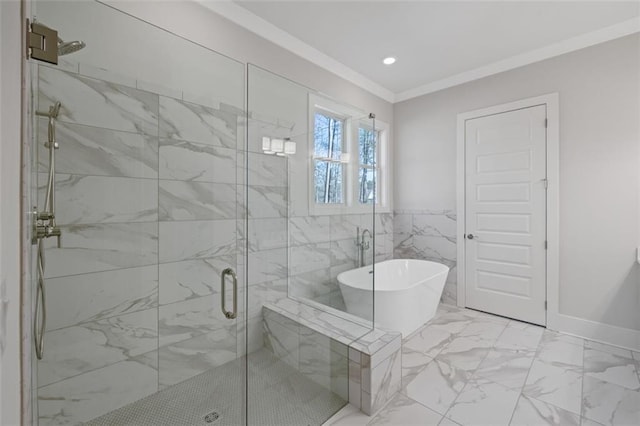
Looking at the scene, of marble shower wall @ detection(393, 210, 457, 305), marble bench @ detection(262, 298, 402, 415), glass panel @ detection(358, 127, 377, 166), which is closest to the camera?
marble bench @ detection(262, 298, 402, 415)

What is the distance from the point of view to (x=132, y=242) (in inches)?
64.4

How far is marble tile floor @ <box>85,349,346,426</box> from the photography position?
1598mm

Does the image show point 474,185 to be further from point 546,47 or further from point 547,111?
point 546,47

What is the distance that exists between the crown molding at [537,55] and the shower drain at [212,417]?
388 cm

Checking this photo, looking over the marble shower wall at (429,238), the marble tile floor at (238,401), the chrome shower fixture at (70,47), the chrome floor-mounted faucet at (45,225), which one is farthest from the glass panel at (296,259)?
the marble shower wall at (429,238)

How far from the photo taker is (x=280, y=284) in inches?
84.0

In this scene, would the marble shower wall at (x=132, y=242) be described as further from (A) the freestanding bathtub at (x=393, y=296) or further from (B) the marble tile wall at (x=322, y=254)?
(A) the freestanding bathtub at (x=393, y=296)

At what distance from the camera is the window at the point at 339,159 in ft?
7.34

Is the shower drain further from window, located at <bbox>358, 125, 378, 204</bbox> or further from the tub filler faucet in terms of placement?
window, located at <bbox>358, 125, 378, 204</bbox>

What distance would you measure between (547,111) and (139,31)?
3458 mm

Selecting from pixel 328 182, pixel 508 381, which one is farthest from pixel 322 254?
pixel 508 381

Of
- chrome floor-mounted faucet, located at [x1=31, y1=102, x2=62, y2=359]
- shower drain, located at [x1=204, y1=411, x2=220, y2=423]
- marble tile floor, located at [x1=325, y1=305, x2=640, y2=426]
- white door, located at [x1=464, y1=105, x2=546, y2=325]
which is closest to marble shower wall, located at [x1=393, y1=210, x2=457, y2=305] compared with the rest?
white door, located at [x1=464, y1=105, x2=546, y2=325]

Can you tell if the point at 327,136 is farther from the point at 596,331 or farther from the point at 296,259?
the point at 596,331
